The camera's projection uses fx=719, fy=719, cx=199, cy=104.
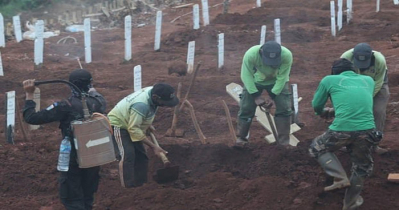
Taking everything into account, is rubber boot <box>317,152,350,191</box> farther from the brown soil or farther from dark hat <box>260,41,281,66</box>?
dark hat <box>260,41,281,66</box>

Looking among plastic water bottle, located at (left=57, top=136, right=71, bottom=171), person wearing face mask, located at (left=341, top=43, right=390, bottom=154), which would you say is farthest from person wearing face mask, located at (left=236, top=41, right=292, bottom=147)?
plastic water bottle, located at (left=57, top=136, right=71, bottom=171)

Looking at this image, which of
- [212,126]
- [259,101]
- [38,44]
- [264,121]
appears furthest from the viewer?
[38,44]

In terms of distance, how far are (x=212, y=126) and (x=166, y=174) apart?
3560 mm

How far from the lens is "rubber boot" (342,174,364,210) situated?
281 inches

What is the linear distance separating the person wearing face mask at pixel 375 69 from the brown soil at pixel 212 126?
509 mm

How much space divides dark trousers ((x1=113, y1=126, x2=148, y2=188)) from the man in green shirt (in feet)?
7.60

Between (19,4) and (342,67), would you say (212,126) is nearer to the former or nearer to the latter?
(342,67)

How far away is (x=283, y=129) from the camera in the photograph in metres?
9.88

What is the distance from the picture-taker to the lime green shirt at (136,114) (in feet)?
26.5

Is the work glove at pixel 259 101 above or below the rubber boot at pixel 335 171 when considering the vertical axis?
above

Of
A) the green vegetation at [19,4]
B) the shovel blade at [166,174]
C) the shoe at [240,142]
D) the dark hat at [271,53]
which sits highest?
the green vegetation at [19,4]

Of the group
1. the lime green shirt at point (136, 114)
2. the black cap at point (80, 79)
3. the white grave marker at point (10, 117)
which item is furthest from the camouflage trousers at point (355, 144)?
the white grave marker at point (10, 117)

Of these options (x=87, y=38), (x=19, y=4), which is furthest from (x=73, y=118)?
(x=19, y=4)

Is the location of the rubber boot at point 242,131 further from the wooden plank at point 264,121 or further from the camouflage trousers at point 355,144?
the camouflage trousers at point 355,144
